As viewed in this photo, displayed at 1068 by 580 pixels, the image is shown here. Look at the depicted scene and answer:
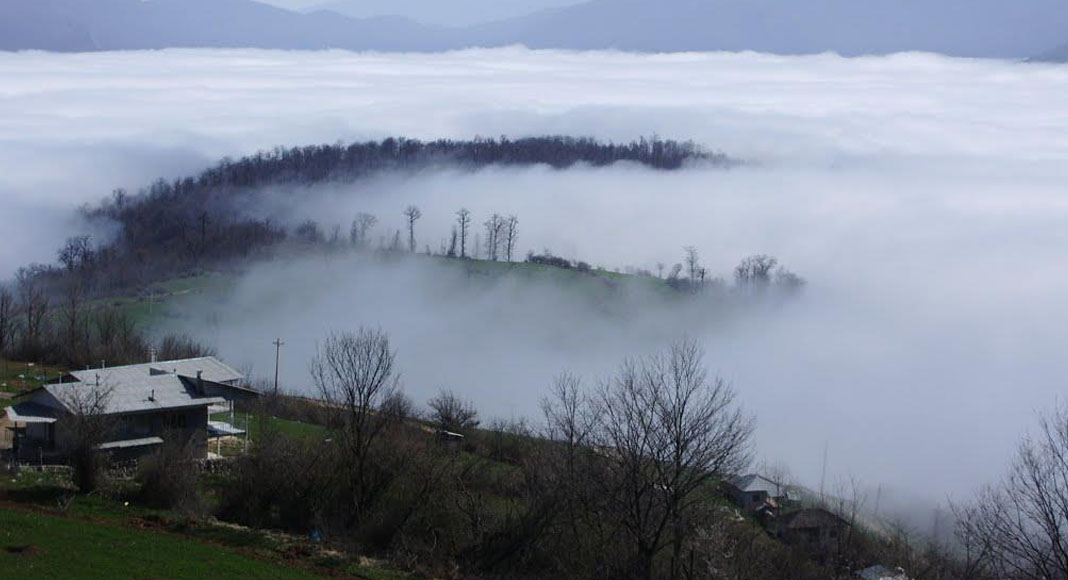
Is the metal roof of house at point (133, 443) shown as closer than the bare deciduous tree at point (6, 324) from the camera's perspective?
Yes

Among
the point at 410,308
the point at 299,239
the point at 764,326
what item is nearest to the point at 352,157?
the point at 299,239

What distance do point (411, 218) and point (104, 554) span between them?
91641mm

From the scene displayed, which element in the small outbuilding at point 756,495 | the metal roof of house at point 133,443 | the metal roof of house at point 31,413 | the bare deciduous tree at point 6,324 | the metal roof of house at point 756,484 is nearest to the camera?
the metal roof of house at point 31,413

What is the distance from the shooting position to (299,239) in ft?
340

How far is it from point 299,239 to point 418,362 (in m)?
34.0

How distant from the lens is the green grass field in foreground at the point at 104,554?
66.0ft

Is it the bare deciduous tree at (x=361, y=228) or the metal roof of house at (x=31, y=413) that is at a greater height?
the bare deciduous tree at (x=361, y=228)

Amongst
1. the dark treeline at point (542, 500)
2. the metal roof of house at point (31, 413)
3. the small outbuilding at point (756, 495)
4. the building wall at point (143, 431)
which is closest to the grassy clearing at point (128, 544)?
the dark treeline at point (542, 500)

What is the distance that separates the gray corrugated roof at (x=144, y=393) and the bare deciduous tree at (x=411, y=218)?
6651 centimetres

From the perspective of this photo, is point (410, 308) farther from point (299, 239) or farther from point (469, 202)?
point (469, 202)

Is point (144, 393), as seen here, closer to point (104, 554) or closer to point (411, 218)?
point (104, 554)

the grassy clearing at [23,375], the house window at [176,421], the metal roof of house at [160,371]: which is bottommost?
the grassy clearing at [23,375]

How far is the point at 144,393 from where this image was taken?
34469 mm

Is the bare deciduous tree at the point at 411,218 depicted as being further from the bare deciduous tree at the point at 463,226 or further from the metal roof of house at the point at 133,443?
the metal roof of house at the point at 133,443
